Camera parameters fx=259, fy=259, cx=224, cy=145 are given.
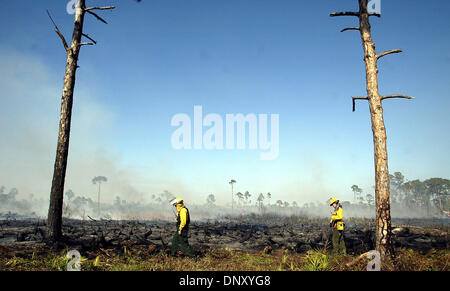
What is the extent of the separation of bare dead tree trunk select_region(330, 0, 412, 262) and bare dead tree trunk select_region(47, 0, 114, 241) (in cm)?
911

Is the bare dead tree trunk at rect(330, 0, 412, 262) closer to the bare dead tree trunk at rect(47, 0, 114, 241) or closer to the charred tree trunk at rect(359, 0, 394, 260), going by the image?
the charred tree trunk at rect(359, 0, 394, 260)

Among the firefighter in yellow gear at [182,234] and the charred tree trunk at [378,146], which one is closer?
the charred tree trunk at [378,146]

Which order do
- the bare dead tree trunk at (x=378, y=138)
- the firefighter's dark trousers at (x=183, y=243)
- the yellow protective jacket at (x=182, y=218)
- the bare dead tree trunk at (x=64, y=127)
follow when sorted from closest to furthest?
the bare dead tree trunk at (x=378, y=138) < the firefighter's dark trousers at (x=183, y=243) < the yellow protective jacket at (x=182, y=218) < the bare dead tree trunk at (x=64, y=127)

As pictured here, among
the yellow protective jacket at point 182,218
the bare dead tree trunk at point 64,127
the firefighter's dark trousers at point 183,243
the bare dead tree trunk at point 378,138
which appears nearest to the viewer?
the bare dead tree trunk at point 378,138

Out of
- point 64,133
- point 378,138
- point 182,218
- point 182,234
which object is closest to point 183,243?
point 182,234

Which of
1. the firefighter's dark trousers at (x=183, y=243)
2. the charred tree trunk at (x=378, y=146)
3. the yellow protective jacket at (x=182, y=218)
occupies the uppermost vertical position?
the charred tree trunk at (x=378, y=146)

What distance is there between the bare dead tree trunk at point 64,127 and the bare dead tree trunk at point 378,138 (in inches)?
359

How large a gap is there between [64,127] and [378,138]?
10188mm

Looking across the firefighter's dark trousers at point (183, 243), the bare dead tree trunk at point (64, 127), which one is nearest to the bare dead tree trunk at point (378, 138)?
the firefighter's dark trousers at point (183, 243)

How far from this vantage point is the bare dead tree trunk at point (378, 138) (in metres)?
7.18

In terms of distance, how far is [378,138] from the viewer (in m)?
7.66

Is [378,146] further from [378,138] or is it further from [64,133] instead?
[64,133]

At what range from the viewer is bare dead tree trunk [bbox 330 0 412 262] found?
718 cm

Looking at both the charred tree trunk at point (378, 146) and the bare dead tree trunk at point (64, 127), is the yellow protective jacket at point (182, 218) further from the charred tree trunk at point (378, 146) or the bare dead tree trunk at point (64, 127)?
the charred tree trunk at point (378, 146)
